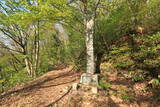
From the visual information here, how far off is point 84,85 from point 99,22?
340cm

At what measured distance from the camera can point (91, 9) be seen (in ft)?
14.4

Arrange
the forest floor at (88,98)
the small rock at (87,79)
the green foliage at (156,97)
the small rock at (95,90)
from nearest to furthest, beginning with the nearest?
the forest floor at (88,98)
the green foliage at (156,97)
the small rock at (95,90)
the small rock at (87,79)

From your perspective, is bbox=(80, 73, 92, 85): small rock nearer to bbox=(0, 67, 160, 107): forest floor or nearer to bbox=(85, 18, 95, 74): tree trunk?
bbox=(85, 18, 95, 74): tree trunk

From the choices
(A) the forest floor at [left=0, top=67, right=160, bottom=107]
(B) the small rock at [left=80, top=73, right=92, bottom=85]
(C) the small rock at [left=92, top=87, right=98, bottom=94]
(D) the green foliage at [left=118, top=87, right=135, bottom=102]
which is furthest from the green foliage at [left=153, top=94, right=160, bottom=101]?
(B) the small rock at [left=80, top=73, right=92, bottom=85]

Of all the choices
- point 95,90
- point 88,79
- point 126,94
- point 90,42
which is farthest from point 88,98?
point 90,42

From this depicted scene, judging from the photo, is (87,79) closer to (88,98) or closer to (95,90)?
(95,90)

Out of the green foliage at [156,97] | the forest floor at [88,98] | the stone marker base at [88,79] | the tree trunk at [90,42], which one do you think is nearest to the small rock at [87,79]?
the stone marker base at [88,79]

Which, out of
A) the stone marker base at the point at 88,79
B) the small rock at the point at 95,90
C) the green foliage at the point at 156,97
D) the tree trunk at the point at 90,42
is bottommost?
the green foliage at the point at 156,97

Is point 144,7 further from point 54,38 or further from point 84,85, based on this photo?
point 54,38

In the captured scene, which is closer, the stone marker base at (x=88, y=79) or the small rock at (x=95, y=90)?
the small rock at (x=95, y=90)

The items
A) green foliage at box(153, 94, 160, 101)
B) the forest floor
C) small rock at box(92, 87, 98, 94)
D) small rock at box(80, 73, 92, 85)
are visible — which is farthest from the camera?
small rock at box(80, 73, 92, 85)

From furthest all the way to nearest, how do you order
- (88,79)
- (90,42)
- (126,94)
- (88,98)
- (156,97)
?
(90,42) → (88,79) → (126,94) → (156,97) → (88,98)

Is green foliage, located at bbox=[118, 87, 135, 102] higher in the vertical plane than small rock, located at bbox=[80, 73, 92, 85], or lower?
lower

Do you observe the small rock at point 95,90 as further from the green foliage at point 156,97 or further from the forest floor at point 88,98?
the green foliage at point 156,97
